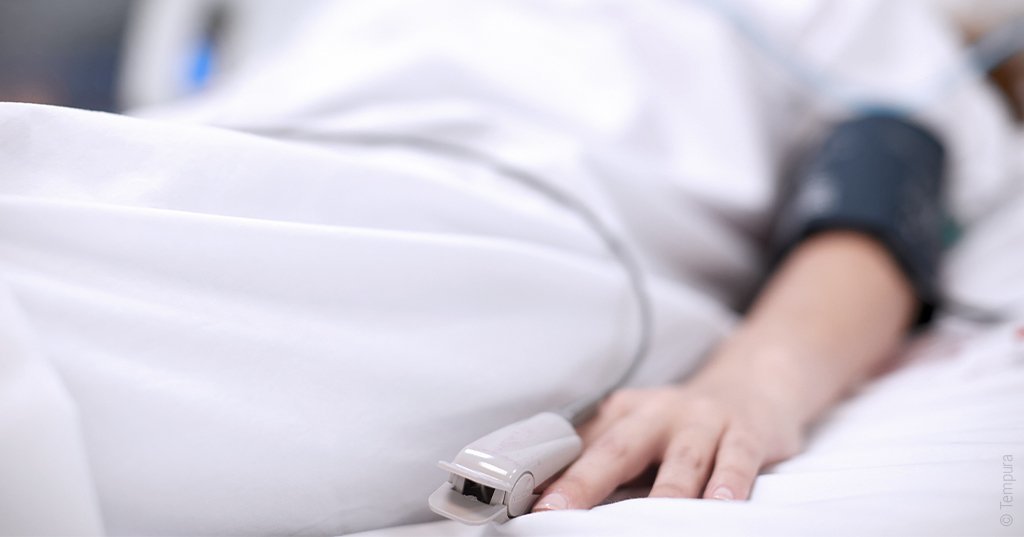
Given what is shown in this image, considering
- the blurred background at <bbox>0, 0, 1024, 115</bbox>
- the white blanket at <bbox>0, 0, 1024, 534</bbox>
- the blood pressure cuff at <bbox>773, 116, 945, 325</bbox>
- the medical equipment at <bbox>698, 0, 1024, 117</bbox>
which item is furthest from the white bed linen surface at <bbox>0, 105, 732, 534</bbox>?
the blurred background at <bbox>0, 0, 1024, 115</bbox>

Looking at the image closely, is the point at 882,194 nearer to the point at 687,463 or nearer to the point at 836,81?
the point at 836,81

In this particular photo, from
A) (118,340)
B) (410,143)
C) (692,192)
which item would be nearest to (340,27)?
(410,143)

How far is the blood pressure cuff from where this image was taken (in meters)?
0.67

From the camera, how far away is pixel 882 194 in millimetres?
678

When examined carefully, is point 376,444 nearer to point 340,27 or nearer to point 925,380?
point 925,380

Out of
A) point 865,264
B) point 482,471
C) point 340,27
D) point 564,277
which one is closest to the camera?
point 482,471

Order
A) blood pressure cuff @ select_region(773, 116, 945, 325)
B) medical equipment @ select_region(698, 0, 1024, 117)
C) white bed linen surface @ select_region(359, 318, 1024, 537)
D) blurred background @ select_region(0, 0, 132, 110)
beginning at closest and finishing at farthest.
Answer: white bed linen surface @ select_region(359, 318, 1024, 537) < blood pressure cuff @ select_region(773, 116, 945, 325) < medical equipment @ select_region(698, 0, 1024, 117) < blurred background @ select_region(0, 0, 132, 110)

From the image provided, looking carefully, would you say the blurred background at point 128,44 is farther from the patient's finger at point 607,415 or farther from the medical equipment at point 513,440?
the patient's finger at point 607,415

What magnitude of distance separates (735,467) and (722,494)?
0.03 metres

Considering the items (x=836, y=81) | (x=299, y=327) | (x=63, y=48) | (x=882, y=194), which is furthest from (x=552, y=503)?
(x=63, y=48)

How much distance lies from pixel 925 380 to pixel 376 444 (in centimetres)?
39

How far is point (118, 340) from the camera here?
344 mm

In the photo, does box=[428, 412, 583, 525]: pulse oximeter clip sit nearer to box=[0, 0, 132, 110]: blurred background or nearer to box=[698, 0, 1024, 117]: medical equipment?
box=[698, 0, 1024, 117]: medical equipment

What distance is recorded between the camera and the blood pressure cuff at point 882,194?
67 centimetres
